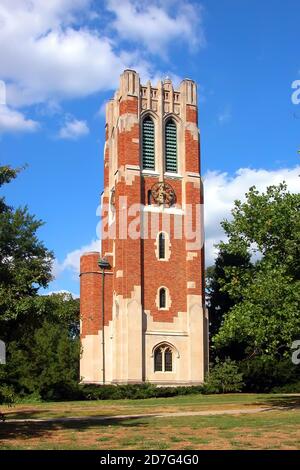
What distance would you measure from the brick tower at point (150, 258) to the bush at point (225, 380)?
3.70m

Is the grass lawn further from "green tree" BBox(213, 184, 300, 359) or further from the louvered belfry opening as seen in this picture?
the louvered belfry opening

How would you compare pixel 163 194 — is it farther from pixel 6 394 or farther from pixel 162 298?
pixel 6 394

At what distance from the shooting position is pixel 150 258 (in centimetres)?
4594

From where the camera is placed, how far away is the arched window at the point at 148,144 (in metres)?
48.4

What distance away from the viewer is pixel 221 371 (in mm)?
41781

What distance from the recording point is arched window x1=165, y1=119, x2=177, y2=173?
4925cm

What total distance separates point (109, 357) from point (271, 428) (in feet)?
102

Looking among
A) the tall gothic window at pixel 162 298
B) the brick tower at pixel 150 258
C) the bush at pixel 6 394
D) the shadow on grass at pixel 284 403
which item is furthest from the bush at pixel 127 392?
the bush at pixel 6 394

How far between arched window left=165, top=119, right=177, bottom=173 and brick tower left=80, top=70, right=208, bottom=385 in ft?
0.28

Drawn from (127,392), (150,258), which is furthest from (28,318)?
(150,258)

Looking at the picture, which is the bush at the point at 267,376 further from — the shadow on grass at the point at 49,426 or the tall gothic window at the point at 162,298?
the shadow on grass at the point at 49,426

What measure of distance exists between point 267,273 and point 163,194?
2518cm

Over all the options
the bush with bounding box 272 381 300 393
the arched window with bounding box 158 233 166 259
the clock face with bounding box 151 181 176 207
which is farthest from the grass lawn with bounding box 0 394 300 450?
the clock face with bounding box 151 181 176 207
